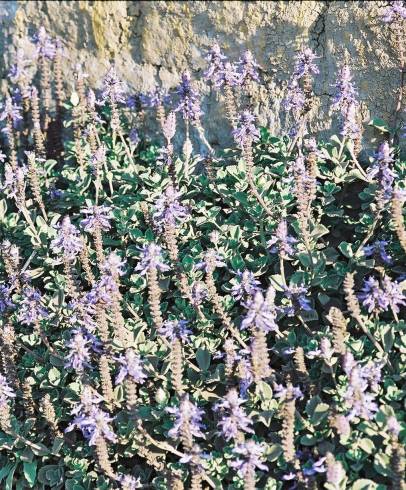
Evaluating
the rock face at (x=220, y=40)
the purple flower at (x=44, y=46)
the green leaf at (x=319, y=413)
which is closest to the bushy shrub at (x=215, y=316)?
the green leaf at (x=319, y=413)

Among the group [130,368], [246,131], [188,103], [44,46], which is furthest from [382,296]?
[44,46]

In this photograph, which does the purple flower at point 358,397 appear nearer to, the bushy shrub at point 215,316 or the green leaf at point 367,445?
the bushy shrub at point 215,316

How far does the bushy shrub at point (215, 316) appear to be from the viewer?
3898 mm

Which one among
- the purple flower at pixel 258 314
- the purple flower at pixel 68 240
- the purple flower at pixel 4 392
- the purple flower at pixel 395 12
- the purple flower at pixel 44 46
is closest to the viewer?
the purple flower at pixel 258 314

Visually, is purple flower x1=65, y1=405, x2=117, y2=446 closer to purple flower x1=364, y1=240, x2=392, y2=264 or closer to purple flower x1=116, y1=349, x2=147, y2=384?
purple flower x1=116, y1=349, x2=147, y2=384

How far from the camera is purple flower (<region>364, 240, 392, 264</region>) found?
4.36 m

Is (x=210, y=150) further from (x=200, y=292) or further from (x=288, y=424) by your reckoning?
(x=288, y=424)

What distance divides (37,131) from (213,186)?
5.04 feet

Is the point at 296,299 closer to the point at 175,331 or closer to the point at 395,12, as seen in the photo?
the point at 175,331

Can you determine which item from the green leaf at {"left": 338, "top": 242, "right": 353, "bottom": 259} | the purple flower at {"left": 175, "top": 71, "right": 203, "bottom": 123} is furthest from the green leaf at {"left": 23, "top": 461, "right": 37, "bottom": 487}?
the purple flower at {"left": 175, "top": 71, "right": 203, "bottom": 123}

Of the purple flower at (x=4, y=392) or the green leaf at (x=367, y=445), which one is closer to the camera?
the green leaf at (x=367, y=445)

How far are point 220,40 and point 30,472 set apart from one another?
342 centimetres

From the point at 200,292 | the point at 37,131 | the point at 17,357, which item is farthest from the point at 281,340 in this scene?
the point at 37,131

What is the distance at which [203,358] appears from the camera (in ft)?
14.5
